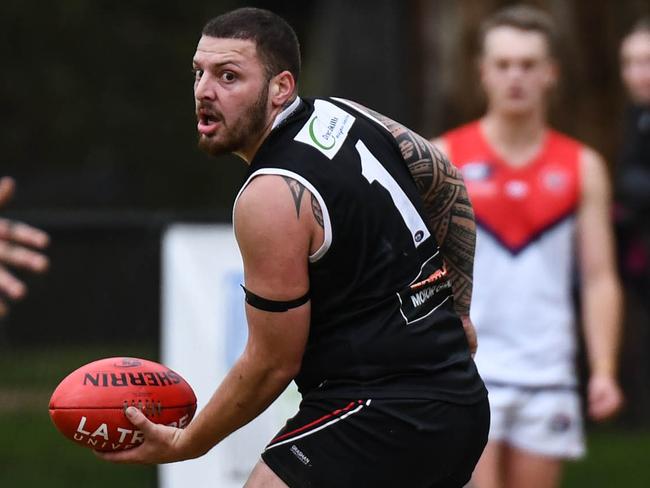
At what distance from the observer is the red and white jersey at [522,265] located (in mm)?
6391

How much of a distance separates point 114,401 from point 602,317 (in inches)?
108

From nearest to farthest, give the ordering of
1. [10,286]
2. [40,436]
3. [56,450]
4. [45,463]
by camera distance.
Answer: [10,286], [45,463], [56,450], [40,436]

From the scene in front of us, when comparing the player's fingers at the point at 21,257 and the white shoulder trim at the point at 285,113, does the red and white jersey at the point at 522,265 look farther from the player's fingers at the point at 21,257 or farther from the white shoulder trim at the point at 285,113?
the white shoulder trim at the point at 285,113

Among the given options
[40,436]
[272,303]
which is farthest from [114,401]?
[40,436]

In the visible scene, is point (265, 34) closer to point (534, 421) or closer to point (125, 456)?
point (125, 456)

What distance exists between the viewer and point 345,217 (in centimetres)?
413

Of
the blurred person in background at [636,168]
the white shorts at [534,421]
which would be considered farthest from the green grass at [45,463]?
the blurred person in background at [636,168]

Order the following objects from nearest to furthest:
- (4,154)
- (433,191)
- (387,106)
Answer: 1. (433,191)
2. (387,106)
3. (4,154)

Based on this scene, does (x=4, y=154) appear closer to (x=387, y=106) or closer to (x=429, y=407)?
(x=387, y=106)

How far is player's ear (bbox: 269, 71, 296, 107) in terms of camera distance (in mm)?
4258

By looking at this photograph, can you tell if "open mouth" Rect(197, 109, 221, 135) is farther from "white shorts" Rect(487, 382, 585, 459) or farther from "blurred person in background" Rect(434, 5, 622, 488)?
"white shorts" Rect(487, 382, 585, 459)

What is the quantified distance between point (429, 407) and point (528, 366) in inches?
88.7

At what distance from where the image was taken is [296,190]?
4.05 metres

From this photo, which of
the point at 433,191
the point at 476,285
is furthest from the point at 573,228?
the point at 433,191
